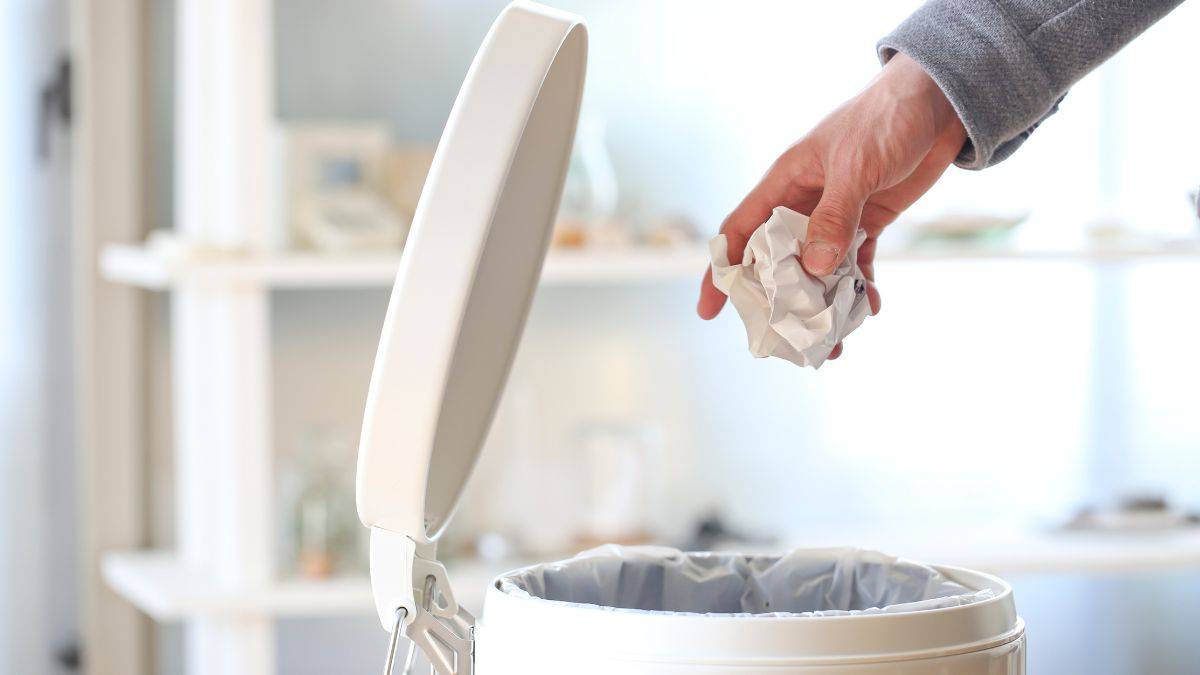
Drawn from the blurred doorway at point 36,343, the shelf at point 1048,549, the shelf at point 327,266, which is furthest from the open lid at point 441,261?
the blurred doorway at point 36,343

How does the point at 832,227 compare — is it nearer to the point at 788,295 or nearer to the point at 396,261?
the point at 788,295

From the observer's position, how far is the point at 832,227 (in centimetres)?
77

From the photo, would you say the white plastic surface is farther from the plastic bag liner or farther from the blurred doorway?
the blurred doorway

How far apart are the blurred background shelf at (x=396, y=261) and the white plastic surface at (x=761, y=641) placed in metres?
1.08

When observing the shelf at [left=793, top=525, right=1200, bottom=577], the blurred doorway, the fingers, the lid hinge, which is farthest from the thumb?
the blurred doorway

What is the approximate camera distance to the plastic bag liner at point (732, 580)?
776mm

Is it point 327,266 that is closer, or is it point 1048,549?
point 327,266

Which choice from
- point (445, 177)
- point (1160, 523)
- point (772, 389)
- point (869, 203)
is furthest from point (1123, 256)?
point (445, 177)

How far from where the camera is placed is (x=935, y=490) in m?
2.29

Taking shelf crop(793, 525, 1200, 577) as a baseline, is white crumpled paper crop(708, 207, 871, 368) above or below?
above

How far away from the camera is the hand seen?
77cm

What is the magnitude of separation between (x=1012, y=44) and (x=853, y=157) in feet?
0.35

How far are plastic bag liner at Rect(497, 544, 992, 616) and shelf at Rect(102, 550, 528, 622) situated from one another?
903 mm

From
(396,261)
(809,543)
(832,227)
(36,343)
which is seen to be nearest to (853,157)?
(832,227)
